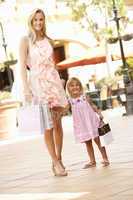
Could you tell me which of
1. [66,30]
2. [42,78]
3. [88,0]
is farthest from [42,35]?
[66,30]

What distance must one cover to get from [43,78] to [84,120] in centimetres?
86

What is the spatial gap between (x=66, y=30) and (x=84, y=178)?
93.9ft

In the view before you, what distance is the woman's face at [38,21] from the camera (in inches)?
293

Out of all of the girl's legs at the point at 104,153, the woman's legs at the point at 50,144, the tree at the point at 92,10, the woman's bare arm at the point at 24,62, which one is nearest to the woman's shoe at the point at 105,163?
the girl's legs at the point at 104,153

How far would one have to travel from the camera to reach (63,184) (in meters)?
6.69

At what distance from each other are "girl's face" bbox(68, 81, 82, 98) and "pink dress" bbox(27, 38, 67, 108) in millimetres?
488

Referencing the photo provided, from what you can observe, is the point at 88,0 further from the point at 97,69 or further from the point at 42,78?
the point at 42,78

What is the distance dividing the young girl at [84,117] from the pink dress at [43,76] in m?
0.52

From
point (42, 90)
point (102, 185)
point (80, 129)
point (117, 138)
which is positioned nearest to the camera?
point (102, 185)

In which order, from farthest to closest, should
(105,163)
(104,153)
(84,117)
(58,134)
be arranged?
1. (84,117)
2. (104,153)
3. (105,163)
4. (58,134)

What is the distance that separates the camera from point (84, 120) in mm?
8148

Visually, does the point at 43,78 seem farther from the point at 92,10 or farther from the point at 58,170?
the point at 92,10

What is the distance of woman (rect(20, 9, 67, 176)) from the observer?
7.47 metres

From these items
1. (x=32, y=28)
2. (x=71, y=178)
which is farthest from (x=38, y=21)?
(x=71, y=178)
